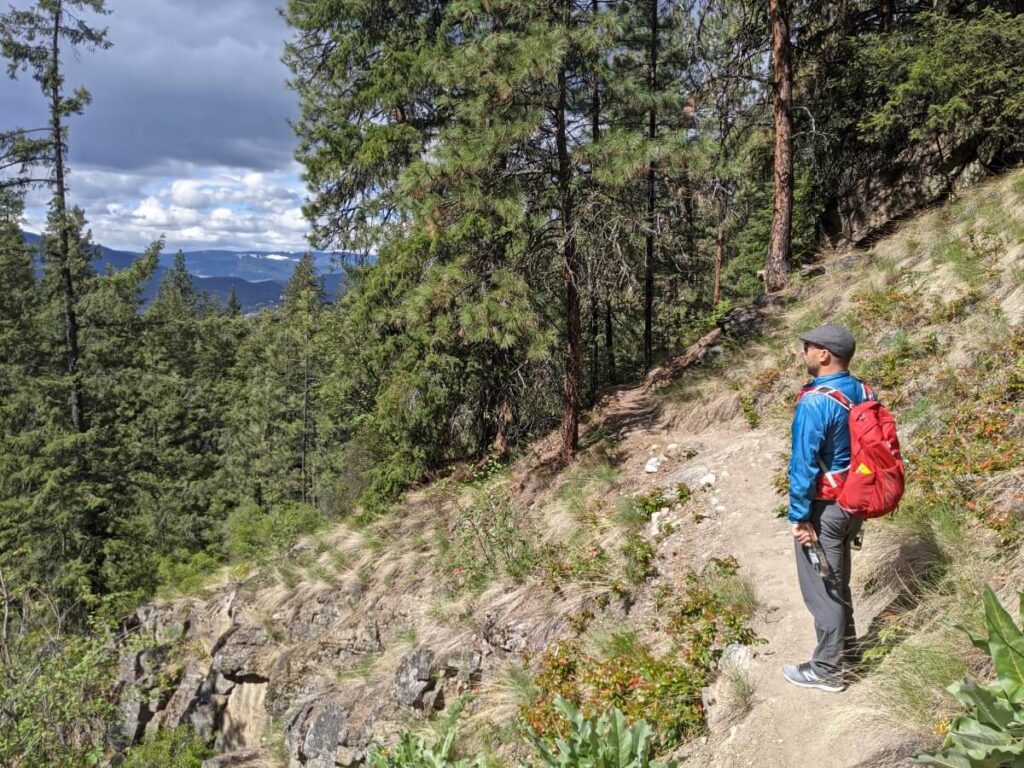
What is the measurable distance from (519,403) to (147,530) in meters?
15.0

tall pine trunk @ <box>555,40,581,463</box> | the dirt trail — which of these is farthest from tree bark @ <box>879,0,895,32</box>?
the dirt trail

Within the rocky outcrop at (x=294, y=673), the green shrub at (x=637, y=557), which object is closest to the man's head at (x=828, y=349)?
the green shrub at (x=637, y=557)

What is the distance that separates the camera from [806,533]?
3455mm

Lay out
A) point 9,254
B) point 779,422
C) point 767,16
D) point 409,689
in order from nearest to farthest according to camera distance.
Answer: point 409,689, point 779,422, point 767,16, point 9,254

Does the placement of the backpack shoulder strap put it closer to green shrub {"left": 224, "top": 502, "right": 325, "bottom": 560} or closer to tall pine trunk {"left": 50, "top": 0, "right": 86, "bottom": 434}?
green shrub {"left": 224, "top": 502, "right": 325, "bottom": 560}

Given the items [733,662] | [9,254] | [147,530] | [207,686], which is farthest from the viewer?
[9,254]

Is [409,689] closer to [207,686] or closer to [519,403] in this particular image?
[519,403]

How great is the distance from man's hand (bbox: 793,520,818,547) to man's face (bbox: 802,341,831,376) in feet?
2.83

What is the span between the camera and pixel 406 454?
39.6 ft

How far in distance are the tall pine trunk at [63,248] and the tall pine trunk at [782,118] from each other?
1587 centimetres

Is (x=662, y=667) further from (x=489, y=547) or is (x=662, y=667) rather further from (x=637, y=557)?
(x=489, y=547)

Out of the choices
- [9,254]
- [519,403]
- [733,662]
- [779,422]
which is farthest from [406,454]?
[9,254]

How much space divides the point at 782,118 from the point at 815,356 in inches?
374

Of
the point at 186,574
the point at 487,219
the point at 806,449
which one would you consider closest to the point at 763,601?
the point at 806,449
